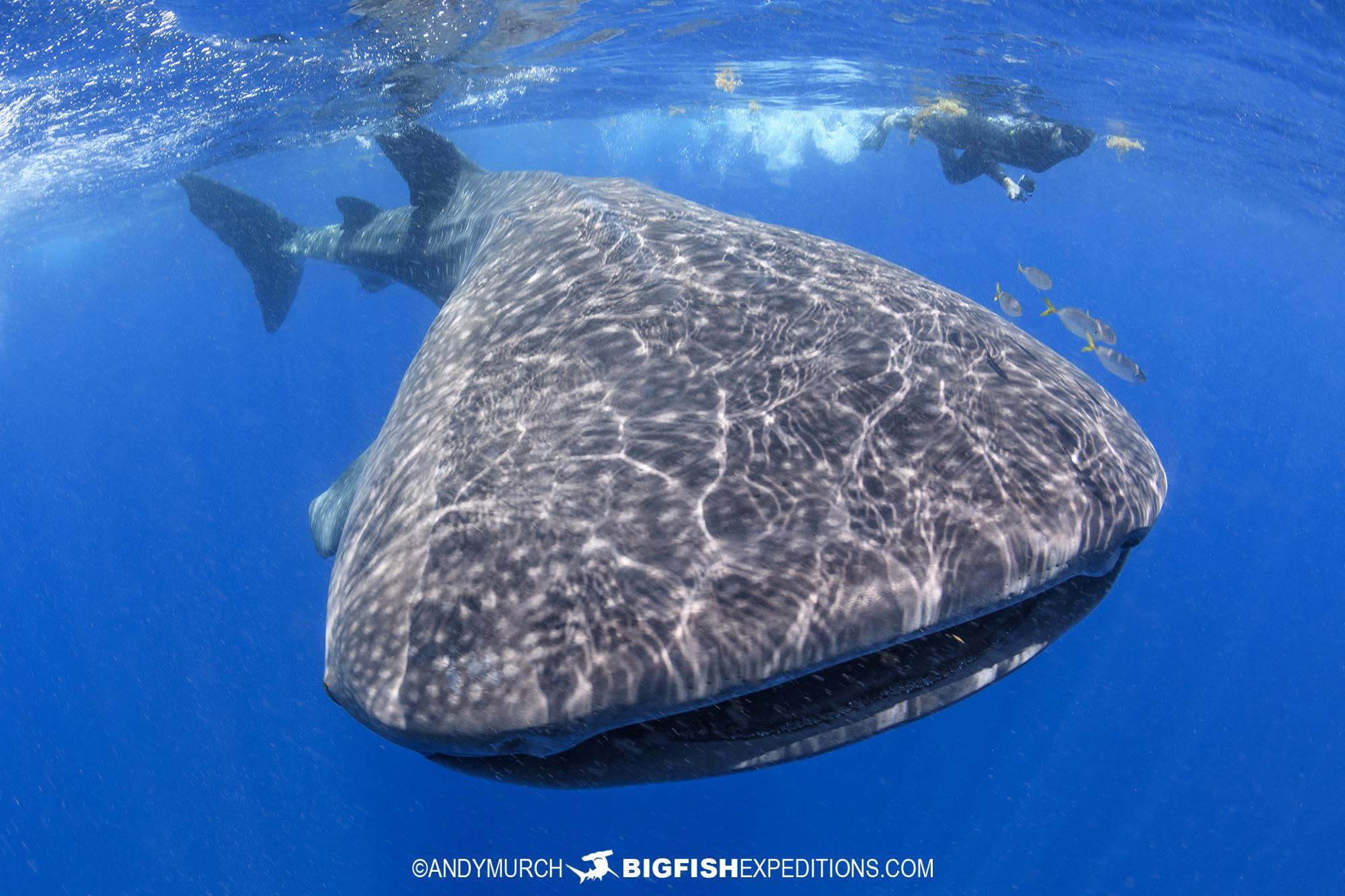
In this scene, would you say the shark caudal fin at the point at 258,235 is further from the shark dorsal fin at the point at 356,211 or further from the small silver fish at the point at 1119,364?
the small silver fish at the point at 1119,364

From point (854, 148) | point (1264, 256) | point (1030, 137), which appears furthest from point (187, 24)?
point (1264, 256)

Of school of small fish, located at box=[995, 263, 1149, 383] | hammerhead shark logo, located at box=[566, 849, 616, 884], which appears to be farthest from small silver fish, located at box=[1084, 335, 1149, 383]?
hammerhead shark logo, located at box=[566, 849, 616, 884]

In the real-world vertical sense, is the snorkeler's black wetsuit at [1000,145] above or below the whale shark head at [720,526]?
below

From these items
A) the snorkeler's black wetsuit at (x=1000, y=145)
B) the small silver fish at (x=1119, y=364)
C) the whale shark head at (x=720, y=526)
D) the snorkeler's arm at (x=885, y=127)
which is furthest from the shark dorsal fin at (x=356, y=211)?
the snorkeler's arm at (x=885, y=127)

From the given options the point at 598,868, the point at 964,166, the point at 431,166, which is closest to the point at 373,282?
the point at 431,166

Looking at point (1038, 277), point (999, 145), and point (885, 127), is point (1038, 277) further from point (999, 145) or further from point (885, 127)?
point (885, 127)

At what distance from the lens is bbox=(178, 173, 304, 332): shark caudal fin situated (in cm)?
1202

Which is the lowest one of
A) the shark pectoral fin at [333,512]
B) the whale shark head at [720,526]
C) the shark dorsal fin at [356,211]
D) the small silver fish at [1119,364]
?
the small silver fish at [1119,364]

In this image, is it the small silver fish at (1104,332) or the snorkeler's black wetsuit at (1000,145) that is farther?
the snorkeler's black wetsuit at (1000,145)

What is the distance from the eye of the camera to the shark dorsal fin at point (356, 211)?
9.59 m

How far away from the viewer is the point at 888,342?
2363 millimetres

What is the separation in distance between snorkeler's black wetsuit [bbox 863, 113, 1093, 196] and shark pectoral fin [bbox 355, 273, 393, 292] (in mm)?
11683

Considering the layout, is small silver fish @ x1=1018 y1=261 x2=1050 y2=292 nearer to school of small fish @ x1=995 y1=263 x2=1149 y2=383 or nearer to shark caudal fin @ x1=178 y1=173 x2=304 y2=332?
school of small fish @ x1=995 y1=263 x2=1149 y2=383

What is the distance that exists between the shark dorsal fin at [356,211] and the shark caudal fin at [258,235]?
2589 mm
